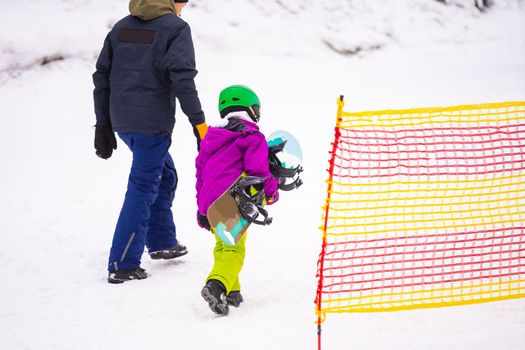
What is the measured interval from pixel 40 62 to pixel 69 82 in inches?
22.4

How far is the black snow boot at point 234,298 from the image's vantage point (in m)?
4.19

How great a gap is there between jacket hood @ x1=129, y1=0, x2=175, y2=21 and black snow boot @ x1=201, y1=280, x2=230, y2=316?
1866 mm

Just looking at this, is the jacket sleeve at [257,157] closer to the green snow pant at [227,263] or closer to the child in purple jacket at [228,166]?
the child in purple jacket at [228,166]

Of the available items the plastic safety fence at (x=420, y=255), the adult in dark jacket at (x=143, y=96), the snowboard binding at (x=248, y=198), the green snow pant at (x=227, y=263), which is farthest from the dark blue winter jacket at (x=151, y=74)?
the plastic safety fence at (x=420, y=255)

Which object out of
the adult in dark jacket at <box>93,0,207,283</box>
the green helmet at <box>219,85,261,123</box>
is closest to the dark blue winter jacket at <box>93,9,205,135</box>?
the adult in dark jacket at <box>93,0,207,283</box>

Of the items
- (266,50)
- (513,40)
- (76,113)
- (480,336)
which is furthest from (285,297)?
(513,40)

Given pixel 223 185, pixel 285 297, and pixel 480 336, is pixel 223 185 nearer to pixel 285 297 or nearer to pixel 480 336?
pixel 285 297

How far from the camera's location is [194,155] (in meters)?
7.80

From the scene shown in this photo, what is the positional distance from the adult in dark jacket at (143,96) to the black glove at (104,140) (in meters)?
0.10

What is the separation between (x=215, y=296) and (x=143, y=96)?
1.48 metres

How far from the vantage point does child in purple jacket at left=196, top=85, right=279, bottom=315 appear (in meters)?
3.93

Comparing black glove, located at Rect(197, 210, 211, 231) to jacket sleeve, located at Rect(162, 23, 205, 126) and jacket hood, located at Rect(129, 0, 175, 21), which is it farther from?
jacket hood, located at Rect(129, 0, 175, 21)

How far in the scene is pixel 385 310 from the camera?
364 centimetres

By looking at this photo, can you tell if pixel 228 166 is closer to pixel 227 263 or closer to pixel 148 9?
pixel 227 263
